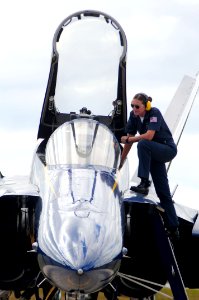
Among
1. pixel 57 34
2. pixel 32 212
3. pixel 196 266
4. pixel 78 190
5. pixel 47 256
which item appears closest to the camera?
pixel 47 256

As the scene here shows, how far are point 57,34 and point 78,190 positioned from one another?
392 centimetres

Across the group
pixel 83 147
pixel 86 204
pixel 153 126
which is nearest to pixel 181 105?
pixel 153 126

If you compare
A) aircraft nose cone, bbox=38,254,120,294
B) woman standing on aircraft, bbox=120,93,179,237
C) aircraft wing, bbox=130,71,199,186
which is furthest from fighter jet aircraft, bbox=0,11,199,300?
aircraft wing, bbox=130,71,199,186

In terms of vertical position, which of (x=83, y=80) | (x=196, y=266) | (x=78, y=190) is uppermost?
(x=83, y=80)

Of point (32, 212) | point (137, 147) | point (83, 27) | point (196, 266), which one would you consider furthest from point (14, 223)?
point (83, 27)

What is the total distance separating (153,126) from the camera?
9211 millimetres

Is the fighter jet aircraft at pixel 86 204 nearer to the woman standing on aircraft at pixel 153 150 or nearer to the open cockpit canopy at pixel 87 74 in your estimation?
the open cockpit canopy at pixel 87 74

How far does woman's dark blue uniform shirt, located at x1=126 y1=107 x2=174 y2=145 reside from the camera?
9.25 metres

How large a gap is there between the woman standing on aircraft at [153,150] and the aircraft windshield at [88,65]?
5.90 feet

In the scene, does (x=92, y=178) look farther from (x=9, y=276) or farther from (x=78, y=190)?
(x=9, y=276)

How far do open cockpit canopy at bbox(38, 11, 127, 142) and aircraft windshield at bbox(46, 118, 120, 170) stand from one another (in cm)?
142

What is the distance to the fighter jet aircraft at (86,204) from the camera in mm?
7516

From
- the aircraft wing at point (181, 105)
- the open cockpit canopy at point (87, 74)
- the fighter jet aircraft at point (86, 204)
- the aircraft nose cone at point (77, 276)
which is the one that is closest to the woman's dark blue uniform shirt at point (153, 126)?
the fighter jet aircraft at point (86, 204)

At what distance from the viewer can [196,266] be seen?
10.6 metres
